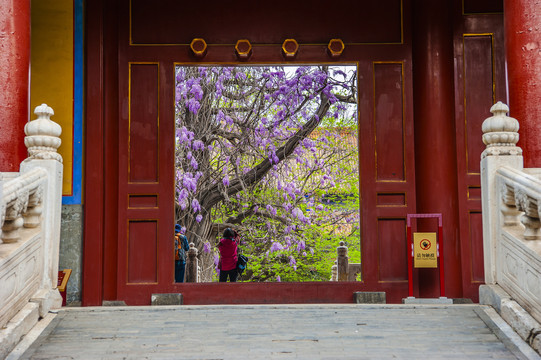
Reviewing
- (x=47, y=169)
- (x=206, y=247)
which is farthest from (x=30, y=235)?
(x=206, y=247)

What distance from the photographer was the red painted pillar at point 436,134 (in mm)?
5945

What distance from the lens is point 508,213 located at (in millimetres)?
4062

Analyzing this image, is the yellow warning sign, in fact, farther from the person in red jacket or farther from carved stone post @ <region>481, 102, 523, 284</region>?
the person in red jacket

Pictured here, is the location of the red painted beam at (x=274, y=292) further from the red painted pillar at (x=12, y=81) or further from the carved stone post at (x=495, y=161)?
the red painted pillar at (x=12, y=81)

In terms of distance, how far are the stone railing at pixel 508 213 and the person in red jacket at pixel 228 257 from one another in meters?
5.08

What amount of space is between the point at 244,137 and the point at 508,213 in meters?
5.89

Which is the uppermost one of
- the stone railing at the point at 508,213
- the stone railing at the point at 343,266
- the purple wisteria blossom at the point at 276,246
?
the stone railing at the point at 508,213

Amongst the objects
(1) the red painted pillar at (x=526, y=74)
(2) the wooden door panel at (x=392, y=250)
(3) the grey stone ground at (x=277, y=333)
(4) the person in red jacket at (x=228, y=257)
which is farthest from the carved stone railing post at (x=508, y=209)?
(4) the person in red jacket at (x=228, y=257)

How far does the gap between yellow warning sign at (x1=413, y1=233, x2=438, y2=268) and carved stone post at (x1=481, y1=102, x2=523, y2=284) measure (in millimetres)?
1497

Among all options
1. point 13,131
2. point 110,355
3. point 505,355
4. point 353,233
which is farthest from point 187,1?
point 353,233

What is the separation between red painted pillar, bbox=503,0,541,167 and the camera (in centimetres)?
434

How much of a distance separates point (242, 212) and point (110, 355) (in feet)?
22.4

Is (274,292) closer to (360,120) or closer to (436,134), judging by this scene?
(360,120)

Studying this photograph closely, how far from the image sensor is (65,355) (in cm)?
337
